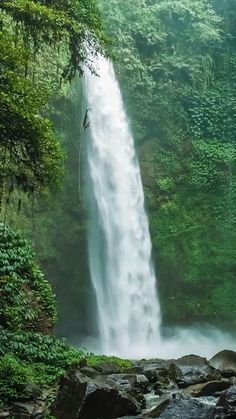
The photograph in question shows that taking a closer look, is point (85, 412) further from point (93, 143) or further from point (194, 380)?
point (93, 143)

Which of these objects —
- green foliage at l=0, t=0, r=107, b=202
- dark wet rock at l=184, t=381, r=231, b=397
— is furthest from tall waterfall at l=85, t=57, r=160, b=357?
green foliage at l=0, t=0, r=107, b=202

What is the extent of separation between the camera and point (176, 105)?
773 inches

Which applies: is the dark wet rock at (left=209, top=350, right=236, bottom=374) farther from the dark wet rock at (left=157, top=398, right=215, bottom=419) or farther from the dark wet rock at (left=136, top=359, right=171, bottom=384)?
the dark wet rock at (left=157, top=398, right=215, bottom=419)

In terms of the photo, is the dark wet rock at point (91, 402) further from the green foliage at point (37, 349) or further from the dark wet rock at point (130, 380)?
the green foliage at point (37, 349)

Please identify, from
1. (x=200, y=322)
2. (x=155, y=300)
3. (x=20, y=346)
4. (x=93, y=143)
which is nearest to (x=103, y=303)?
(x=155, y=300)

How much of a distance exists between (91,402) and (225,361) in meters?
4.79

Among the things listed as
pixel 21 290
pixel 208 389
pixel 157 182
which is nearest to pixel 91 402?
pixel 208 389

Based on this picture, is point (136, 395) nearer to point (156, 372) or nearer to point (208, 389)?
point (208, 389)

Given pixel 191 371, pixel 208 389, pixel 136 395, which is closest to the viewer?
pixel 136 395

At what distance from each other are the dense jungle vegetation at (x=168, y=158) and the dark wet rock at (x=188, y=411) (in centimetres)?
830

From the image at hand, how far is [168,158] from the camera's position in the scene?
18.6 meters

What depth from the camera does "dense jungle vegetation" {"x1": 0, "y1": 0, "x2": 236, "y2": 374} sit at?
16.2 meters

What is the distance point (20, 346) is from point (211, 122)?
13646mm

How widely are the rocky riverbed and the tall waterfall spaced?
6014mm
